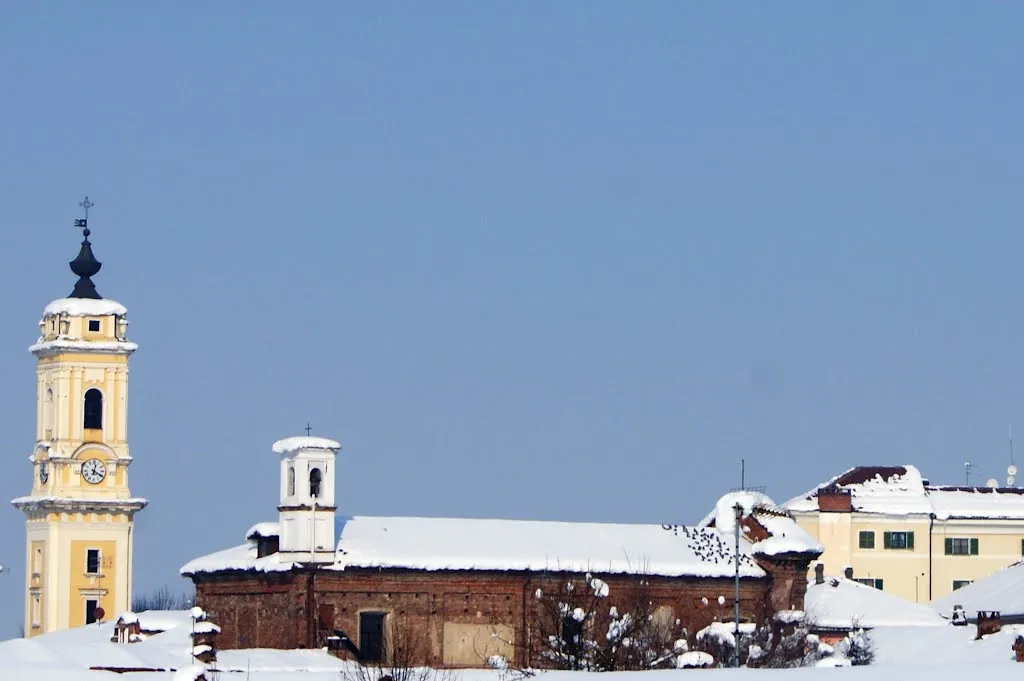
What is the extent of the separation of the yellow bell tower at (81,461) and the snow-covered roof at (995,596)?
113ft

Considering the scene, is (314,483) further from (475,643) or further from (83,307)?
(83,307)

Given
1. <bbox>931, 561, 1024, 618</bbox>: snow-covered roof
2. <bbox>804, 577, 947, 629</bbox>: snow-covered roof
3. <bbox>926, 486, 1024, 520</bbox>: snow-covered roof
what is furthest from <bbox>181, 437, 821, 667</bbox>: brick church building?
<bbox>926, 486, 1024, 520</bbox>: snow-covered roof

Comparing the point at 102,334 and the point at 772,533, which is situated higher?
the point at 102,334

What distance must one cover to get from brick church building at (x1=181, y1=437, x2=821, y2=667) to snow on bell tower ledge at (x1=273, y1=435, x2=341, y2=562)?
0.03m

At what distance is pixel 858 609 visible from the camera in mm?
92562

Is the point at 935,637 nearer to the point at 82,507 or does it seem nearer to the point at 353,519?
the point at 353,519

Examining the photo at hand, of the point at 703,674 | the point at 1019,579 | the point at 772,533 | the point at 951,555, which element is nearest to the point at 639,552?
the point at 772,533

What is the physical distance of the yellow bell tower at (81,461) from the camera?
386 ft

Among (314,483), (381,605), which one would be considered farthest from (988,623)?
(314,483)

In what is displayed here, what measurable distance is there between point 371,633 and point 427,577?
2159mm

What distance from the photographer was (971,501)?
120 metres

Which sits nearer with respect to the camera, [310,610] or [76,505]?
[310,610]

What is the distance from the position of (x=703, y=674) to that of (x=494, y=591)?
37512 millimetres

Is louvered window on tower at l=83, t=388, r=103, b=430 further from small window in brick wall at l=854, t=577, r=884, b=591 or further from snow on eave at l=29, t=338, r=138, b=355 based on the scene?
small window in brick wall at l=854, t=577, r=884, b=591
